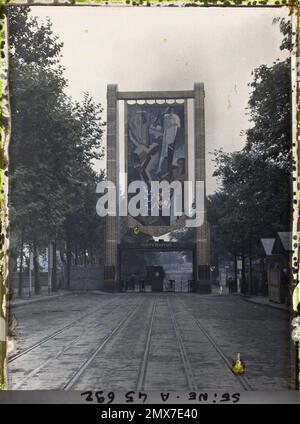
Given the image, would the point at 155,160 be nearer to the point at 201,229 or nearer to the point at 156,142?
the point at 156,142

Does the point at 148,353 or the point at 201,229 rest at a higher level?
the point at 201,229

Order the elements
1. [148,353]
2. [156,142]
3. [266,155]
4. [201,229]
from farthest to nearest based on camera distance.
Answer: [201,229] → [156,142] → [266,155] → [148,353]

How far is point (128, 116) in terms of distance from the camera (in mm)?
45469

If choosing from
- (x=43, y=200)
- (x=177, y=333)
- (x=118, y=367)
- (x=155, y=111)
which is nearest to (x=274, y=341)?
(x=177, y=333)

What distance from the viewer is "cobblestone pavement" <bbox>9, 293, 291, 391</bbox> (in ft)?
32.0

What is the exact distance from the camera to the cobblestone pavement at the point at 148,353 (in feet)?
32.0

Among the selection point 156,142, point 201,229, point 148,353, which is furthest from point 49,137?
point 201,229

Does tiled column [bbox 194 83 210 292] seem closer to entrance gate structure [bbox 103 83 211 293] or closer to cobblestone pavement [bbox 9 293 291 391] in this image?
entrance gate structure [bbox 103 83 211 293]

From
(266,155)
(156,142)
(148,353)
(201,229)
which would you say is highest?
(156,142)

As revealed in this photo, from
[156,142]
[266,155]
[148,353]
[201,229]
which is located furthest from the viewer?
[201,229]

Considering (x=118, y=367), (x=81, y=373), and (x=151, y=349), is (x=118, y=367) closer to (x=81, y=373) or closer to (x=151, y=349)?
(x=81, y=373)

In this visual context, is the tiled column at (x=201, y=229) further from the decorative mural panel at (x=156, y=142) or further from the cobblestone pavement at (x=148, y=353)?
the cobblestone pavement at (x=148, y=353)

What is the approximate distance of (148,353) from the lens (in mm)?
13508

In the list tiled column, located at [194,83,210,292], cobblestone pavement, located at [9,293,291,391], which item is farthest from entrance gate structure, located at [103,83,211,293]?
cobblestone pavement, located at [9,293,291,391]
